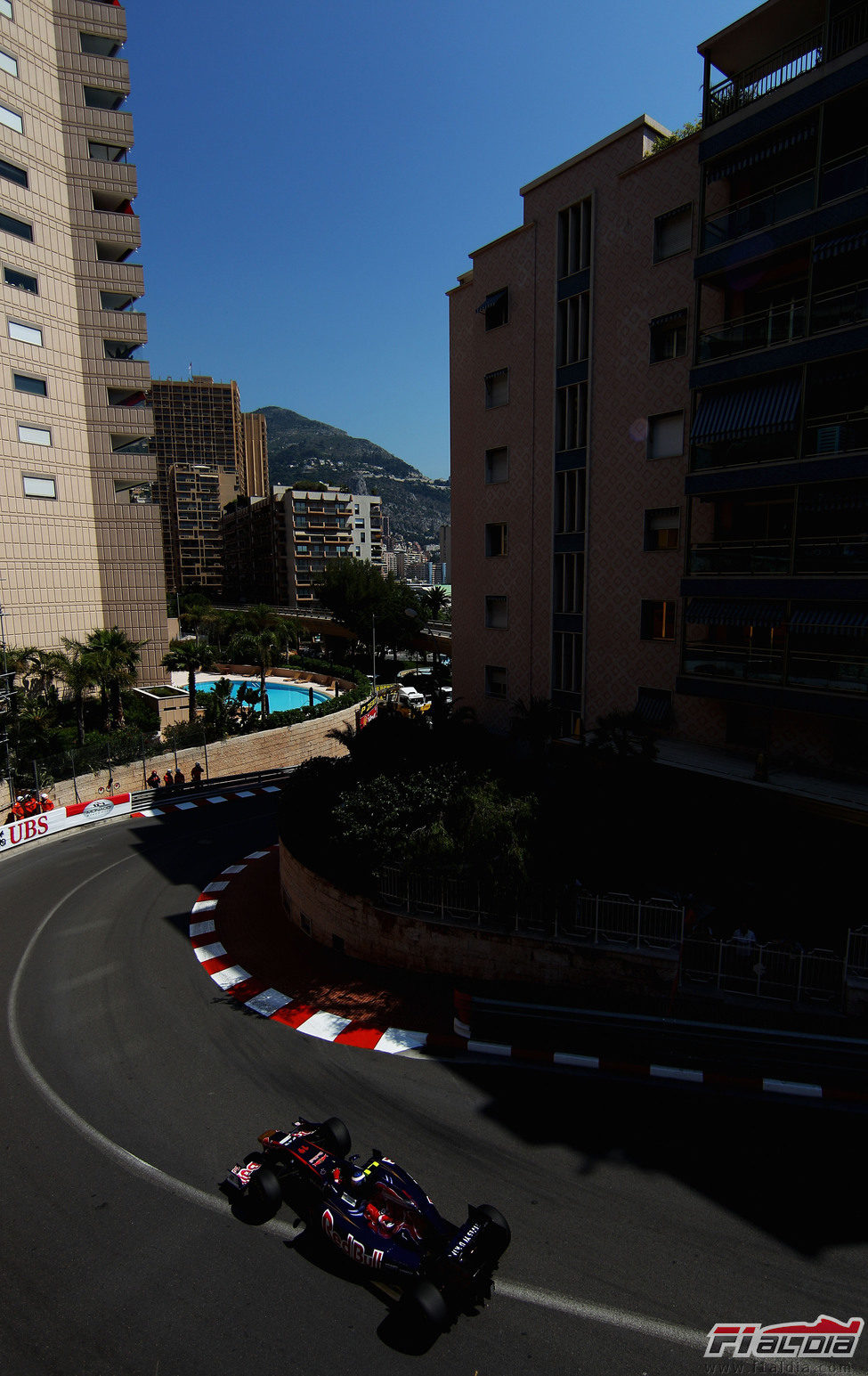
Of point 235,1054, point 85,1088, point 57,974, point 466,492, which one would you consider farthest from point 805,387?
point 57,974

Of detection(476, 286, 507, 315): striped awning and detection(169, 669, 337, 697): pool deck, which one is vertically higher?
detection(476, 286, 507, 315): striped awning

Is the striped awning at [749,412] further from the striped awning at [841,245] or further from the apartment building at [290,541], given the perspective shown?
the apartment building at [290,541]

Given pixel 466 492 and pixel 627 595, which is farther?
pixel 466 492

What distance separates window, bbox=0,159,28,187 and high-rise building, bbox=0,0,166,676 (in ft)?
0.26

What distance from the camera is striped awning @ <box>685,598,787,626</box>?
17.8 m

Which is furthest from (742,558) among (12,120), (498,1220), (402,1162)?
(12,120)

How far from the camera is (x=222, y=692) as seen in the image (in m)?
45.3

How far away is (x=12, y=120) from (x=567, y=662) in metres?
42.8

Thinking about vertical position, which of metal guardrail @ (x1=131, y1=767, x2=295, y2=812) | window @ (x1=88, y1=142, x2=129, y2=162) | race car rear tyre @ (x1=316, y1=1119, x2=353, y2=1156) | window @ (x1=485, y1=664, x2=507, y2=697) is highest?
window @ (x1=88, y1=142, x2=129, y2=162)

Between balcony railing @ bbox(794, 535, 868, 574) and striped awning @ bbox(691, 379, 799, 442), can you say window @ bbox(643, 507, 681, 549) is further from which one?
balcony railing @ bbox(794, 535, 868, 574)

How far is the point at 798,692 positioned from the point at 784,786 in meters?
2.37

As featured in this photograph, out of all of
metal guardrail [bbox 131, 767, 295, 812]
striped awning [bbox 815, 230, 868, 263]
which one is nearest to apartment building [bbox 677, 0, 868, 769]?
striped awning [bbox 815, 230, 868, 263]

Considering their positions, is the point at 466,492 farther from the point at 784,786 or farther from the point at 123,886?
the point at 123,886

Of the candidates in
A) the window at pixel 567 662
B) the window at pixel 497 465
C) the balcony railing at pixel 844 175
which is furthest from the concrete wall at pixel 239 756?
the balcony railing at pixel 844 175
